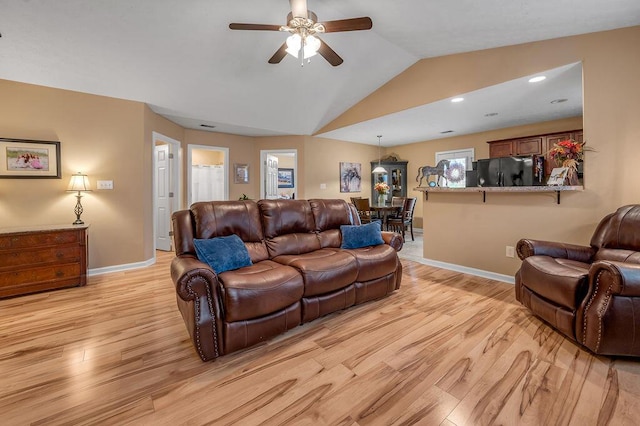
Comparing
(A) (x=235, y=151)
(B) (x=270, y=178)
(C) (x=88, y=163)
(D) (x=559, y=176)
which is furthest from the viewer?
(B) (x=270, y=178)

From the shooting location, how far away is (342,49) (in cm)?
359

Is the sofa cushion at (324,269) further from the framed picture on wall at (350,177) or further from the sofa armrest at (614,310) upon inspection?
the framed picture on wall at (350,177)

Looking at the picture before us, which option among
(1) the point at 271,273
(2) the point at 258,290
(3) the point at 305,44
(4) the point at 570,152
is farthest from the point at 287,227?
(4) the point at 570,152

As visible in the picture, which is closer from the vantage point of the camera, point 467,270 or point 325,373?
point 325,373

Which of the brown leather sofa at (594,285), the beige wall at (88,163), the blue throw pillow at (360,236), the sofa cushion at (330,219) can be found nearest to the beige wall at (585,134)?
the brown leather sofa at (594,285)

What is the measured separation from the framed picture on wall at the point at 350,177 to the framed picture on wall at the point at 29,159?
5087 mm

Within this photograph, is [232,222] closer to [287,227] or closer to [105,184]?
[287,227]

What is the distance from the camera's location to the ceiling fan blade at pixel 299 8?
7.25 ft

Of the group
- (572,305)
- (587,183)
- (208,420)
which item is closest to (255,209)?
(208,420)

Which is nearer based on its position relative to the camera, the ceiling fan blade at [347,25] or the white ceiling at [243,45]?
the ceiling fan blade at [347,25]

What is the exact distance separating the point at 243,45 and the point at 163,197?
313cm

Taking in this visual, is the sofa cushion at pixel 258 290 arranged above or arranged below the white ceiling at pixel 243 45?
below

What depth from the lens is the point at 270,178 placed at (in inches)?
254

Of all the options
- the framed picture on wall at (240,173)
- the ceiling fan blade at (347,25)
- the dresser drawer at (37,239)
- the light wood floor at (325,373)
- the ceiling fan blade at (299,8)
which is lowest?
the light wood floor at (325,373)
